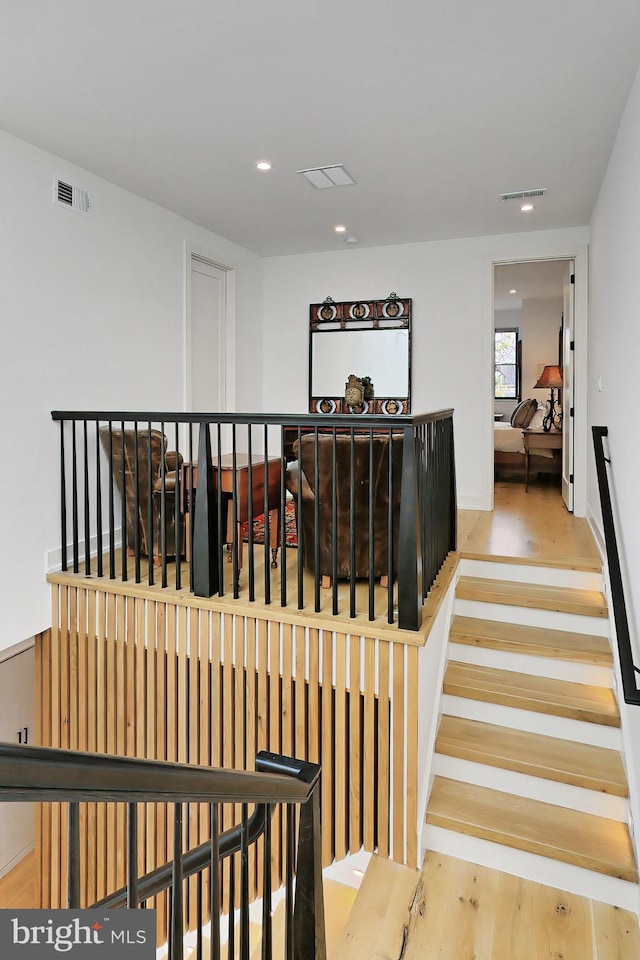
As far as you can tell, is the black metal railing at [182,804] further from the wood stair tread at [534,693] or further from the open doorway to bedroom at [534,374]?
the open doorway to bedroom at [534,374]

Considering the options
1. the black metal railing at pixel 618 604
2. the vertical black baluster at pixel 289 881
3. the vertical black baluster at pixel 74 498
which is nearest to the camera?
the vertical black baluster at pixel 289 881

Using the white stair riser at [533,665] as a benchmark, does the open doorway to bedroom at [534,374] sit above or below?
above

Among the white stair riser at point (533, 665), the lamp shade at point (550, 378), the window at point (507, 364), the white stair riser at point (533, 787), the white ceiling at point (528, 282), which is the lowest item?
the white stair riser at point (533, 787)

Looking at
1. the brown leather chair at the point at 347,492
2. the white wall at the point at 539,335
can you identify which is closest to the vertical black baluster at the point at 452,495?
the brown leather chair at the point at 347,492

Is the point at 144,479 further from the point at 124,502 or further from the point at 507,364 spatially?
the point at 507,364

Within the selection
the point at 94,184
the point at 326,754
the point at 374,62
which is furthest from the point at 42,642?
the point at 374,62

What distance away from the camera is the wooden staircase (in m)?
2.50

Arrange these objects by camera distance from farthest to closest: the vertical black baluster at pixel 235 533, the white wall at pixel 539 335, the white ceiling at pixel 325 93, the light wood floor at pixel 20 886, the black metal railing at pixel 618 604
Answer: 1. the white wall at pixel 539 335
2. the light wood floor at pixel 20 886
3. the vertical black baluster at pixel 235 533
4. the white ceiling at pixel 325 93
5. the black metal railing at pixel 618 604

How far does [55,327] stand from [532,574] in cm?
337

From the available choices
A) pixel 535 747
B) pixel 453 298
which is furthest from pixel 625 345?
pixel 453 298

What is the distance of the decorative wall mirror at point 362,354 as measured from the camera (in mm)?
5723

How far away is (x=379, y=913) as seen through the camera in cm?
235

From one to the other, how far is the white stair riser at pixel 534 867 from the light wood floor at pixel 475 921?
0.03 m

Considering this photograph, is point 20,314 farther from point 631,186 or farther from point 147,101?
point 631,186
